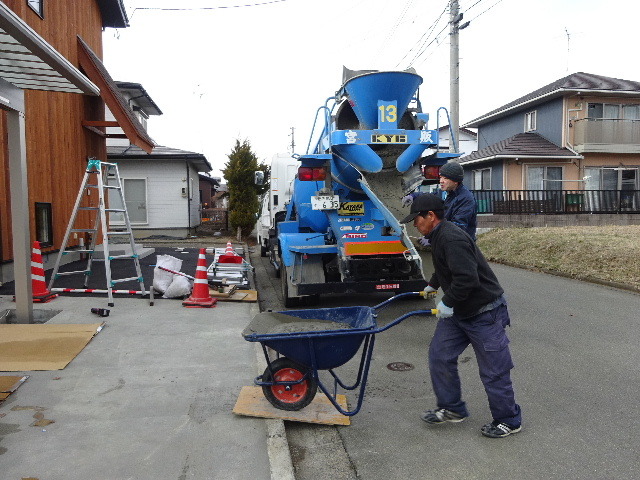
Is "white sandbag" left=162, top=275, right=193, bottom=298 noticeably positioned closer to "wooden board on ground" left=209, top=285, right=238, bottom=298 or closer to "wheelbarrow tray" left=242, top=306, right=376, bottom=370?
"wooden board on ground" left=209, top=285, right=238, bottom=298

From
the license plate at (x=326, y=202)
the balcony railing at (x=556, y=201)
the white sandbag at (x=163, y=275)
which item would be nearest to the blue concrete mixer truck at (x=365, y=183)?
the license plate at (x=326, y=202)

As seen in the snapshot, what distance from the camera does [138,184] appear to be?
73.3ft

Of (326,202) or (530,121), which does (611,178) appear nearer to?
(530,121)

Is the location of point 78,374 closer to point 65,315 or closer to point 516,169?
point 65,315

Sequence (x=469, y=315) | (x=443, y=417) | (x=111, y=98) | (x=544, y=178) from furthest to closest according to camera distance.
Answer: (x=544, y=178)
(x=111, y=98)
(x=443, y=417)
(x=469, y=315)

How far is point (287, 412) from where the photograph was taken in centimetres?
395

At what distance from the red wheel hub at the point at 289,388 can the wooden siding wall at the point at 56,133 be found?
6963mm

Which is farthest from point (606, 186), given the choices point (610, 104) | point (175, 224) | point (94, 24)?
point (94, 24)

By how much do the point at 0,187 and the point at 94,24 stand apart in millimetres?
7829

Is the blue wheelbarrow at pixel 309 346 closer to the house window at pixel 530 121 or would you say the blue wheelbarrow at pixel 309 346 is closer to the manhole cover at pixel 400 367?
the manhole cover at pixel 400 367

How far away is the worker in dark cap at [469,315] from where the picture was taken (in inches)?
140

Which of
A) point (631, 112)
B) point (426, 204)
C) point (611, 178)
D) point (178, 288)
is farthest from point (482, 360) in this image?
point (631, 112)

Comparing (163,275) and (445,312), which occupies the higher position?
(445,312)

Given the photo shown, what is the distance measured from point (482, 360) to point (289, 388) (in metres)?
1.49
